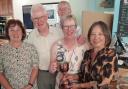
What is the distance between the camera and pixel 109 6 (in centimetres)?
267

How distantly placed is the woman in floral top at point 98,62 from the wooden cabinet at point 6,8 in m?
3.82

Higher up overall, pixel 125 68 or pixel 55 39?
pixel 55 39

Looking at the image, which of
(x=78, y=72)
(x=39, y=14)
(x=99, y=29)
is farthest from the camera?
(x=39, y=14)

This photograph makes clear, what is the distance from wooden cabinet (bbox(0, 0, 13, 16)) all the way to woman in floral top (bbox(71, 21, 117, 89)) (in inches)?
150

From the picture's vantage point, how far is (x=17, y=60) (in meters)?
1.78

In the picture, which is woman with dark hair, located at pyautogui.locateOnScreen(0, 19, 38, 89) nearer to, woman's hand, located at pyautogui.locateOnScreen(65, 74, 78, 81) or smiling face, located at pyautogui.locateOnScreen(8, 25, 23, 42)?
smiling face, located at pyautogui.locateOnScreen(8, 25, 23, 42)

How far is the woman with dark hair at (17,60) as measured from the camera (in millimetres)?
1776

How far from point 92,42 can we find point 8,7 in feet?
12.9

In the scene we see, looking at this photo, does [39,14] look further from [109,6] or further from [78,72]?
[109,6]

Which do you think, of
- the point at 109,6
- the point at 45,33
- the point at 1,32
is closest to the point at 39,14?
the point at 45,33

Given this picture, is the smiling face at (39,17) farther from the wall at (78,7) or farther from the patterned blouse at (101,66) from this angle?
the wall at (78,7)

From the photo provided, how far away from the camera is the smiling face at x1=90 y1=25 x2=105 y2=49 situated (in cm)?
154

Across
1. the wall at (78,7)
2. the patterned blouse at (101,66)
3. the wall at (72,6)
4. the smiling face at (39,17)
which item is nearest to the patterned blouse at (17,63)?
the smiling face at (39,17)

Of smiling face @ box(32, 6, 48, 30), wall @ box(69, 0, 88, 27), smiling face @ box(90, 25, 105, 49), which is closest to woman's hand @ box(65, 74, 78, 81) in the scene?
smiling face @ box(90, 25, 105, 49)
